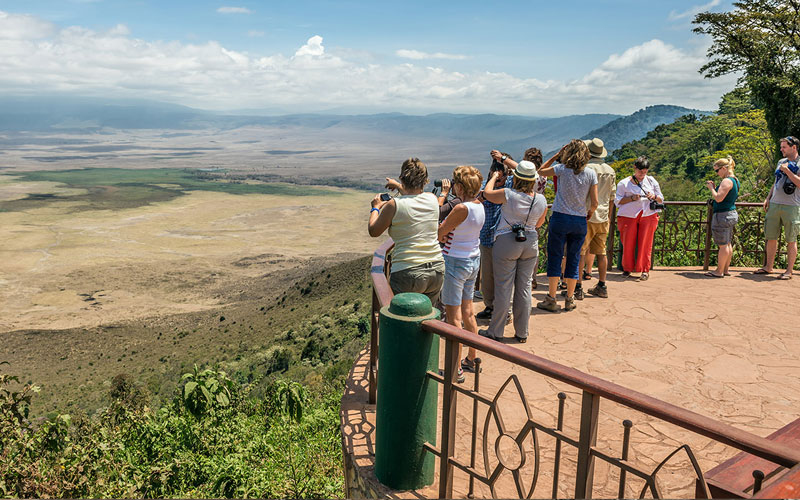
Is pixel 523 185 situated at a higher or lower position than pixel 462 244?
higher

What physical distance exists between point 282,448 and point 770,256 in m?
8.17

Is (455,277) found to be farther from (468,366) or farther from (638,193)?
(638,193)

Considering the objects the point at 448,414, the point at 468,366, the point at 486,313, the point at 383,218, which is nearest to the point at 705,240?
the point at 486,313

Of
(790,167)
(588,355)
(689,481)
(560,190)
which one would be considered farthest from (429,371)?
(790,167)

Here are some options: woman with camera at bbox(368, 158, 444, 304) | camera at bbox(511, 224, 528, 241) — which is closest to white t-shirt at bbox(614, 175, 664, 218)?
camera at bbox(511, 224, 528, 241)

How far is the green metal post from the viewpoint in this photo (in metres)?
→ 3.14

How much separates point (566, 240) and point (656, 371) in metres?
1.84

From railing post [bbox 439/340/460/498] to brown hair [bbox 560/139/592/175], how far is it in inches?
150

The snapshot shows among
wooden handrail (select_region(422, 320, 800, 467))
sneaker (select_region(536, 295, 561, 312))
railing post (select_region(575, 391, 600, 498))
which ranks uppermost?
wooden handrail (select_region(422, 320, 800, 467))

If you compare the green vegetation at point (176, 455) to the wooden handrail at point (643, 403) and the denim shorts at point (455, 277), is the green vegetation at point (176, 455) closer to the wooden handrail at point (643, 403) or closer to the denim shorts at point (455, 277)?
the denim shorts at point (455, 277)

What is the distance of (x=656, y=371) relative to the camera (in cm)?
544

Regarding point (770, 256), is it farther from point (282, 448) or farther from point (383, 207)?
point (282, 448)

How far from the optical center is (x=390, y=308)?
3.25m

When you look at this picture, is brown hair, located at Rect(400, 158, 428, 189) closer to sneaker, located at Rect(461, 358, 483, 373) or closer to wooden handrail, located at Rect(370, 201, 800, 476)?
wooden handrail, located at Rect(370, 201, 800, 476)
